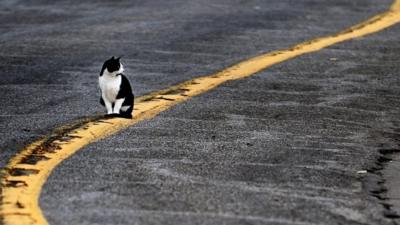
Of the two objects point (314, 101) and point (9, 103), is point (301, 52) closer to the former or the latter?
point (314, 101)

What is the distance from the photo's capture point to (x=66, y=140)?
33.4 feet

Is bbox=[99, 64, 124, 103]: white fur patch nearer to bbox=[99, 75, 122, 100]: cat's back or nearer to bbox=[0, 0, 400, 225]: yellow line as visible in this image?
bbox=[99, 75, 122, 100]: cat's back

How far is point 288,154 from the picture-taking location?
9.88 m

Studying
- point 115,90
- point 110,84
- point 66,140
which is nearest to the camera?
point 66,140

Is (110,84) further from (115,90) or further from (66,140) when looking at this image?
(66,140)

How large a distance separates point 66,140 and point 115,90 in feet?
3.71

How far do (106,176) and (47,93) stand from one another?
4.39 meters

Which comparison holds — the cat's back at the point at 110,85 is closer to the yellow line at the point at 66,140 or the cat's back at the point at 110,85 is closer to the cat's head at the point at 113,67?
the cat's head at the point at 113,67

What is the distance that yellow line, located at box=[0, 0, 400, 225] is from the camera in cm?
780

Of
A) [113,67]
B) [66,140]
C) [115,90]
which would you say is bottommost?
[66,140]

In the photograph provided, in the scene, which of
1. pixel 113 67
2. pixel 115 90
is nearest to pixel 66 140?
pixel 115 90

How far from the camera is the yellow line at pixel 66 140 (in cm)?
780

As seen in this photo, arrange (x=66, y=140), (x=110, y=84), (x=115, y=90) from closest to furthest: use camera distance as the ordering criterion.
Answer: (x=66, y=140)
(x=115, y=90)
(x=110, y=84)

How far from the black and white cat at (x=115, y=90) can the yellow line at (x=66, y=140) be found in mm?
136
